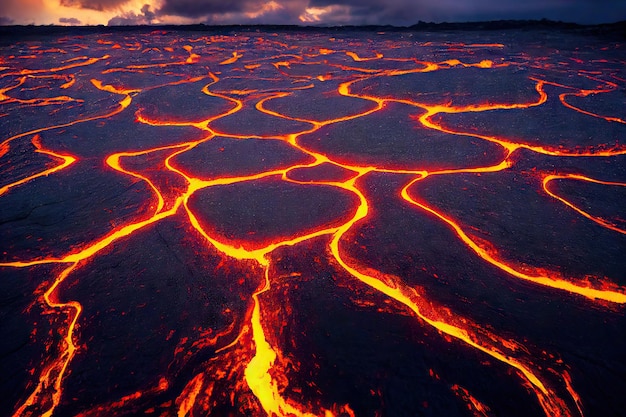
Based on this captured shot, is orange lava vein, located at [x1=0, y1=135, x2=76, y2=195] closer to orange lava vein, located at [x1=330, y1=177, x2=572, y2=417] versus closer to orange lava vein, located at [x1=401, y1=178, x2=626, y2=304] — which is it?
orange lava vein, located at [x1=330, y1=177, x2=572, y2=417]

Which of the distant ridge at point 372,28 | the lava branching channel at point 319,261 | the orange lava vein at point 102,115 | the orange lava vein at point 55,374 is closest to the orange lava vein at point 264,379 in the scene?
the lava branching channel at point 319,261

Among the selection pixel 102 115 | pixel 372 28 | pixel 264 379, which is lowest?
pixel 264 379

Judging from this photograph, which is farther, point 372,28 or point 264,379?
point 372,28

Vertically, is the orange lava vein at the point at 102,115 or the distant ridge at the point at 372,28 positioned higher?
the distant ridge at the point at 372,28

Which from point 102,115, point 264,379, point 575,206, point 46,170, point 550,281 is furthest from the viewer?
point 102,115

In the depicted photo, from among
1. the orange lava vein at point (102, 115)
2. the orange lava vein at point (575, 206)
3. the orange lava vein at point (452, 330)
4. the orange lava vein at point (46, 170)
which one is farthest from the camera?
the orange lava vein at point (102, 115)

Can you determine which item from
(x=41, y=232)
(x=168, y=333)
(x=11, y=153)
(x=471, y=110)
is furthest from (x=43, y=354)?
(x=471, y=110)

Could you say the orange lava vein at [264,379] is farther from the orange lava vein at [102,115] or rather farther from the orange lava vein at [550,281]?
the orange lava vein at [102,115]

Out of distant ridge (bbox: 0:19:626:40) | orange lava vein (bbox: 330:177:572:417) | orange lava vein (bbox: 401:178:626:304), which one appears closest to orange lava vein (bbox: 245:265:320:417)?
orange lava vein (bbox: 330:177:572:417)

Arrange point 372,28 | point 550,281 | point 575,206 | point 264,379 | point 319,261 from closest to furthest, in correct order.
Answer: point 264,379, point 550,281, point 319,261, point 575,206, point 372,28

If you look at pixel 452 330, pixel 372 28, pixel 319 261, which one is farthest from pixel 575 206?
pixel 372 28

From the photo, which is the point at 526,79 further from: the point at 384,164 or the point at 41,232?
the point at 41,232

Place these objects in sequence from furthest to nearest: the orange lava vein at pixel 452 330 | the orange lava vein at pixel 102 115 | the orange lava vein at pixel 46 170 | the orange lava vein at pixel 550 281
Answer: the orange lava vein at pixel 102 115
the orange lava vein at pixel 46 170
the orange lava vein at pixel 550 281
the orange lava vein at pixel 452 330

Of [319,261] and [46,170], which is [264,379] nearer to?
[319,261]
